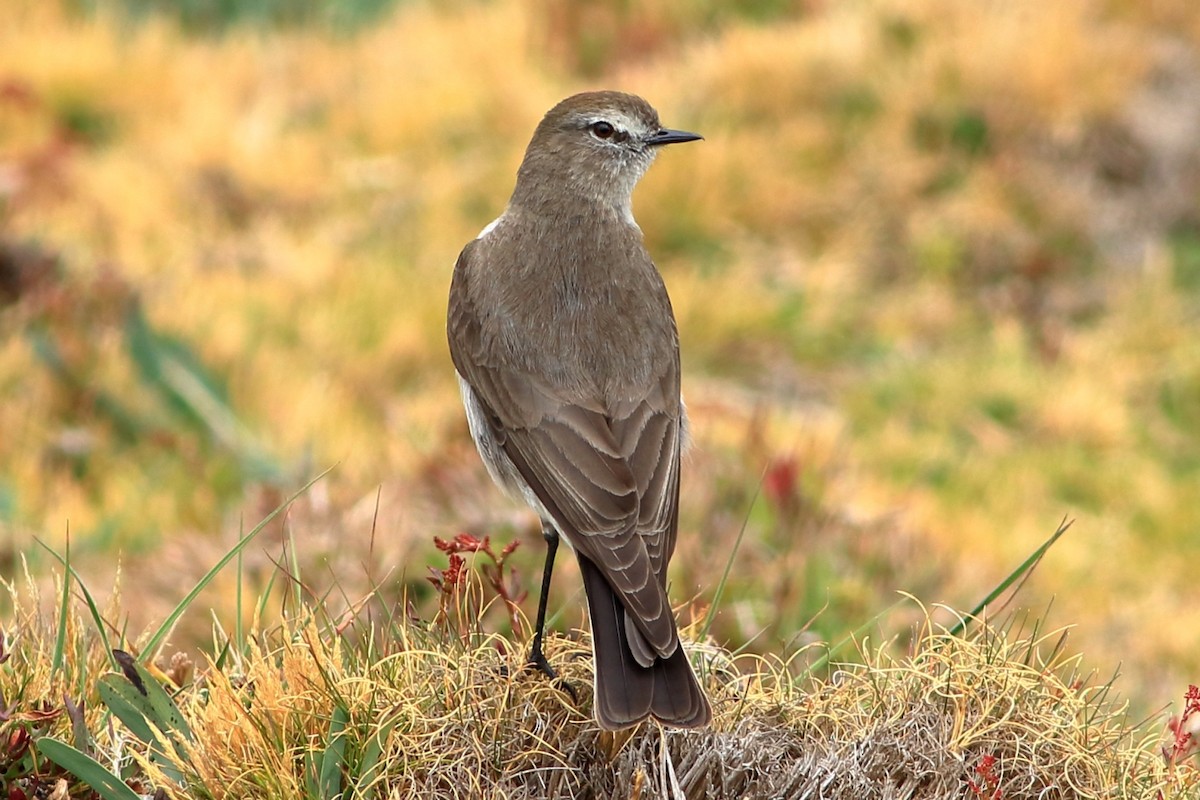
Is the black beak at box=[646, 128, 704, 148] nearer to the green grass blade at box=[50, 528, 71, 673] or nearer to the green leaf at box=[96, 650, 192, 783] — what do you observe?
the green grass blade at box=[50, 528, 71, 673]

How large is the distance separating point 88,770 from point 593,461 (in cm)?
148

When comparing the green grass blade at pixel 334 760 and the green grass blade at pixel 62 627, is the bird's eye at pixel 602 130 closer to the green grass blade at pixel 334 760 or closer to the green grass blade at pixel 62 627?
the green grass blade at pixel 62 627

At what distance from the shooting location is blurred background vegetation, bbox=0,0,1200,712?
6117 millimetres

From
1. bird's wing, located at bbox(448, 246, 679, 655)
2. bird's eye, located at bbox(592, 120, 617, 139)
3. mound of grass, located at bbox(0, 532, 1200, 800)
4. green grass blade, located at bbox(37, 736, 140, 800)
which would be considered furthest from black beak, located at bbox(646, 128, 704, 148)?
green grass blade, located at bbox(37, 736, 140, 800)

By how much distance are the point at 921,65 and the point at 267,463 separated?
20.4 ft

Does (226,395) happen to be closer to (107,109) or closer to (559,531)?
(559,531)

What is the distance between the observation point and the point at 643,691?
2.99 m

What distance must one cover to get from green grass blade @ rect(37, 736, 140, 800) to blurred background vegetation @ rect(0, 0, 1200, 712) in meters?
1.76

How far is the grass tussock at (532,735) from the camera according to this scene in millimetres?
3016

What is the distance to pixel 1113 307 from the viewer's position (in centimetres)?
973

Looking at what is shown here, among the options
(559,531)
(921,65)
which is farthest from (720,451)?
(921,65)

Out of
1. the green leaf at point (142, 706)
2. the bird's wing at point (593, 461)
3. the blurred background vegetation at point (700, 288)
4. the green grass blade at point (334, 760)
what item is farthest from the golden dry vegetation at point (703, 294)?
the green grass blade at point (334, 760)

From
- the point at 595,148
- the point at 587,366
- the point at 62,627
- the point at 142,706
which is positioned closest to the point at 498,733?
the point at 142,706

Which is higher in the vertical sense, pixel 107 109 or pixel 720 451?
pixel 107 109
